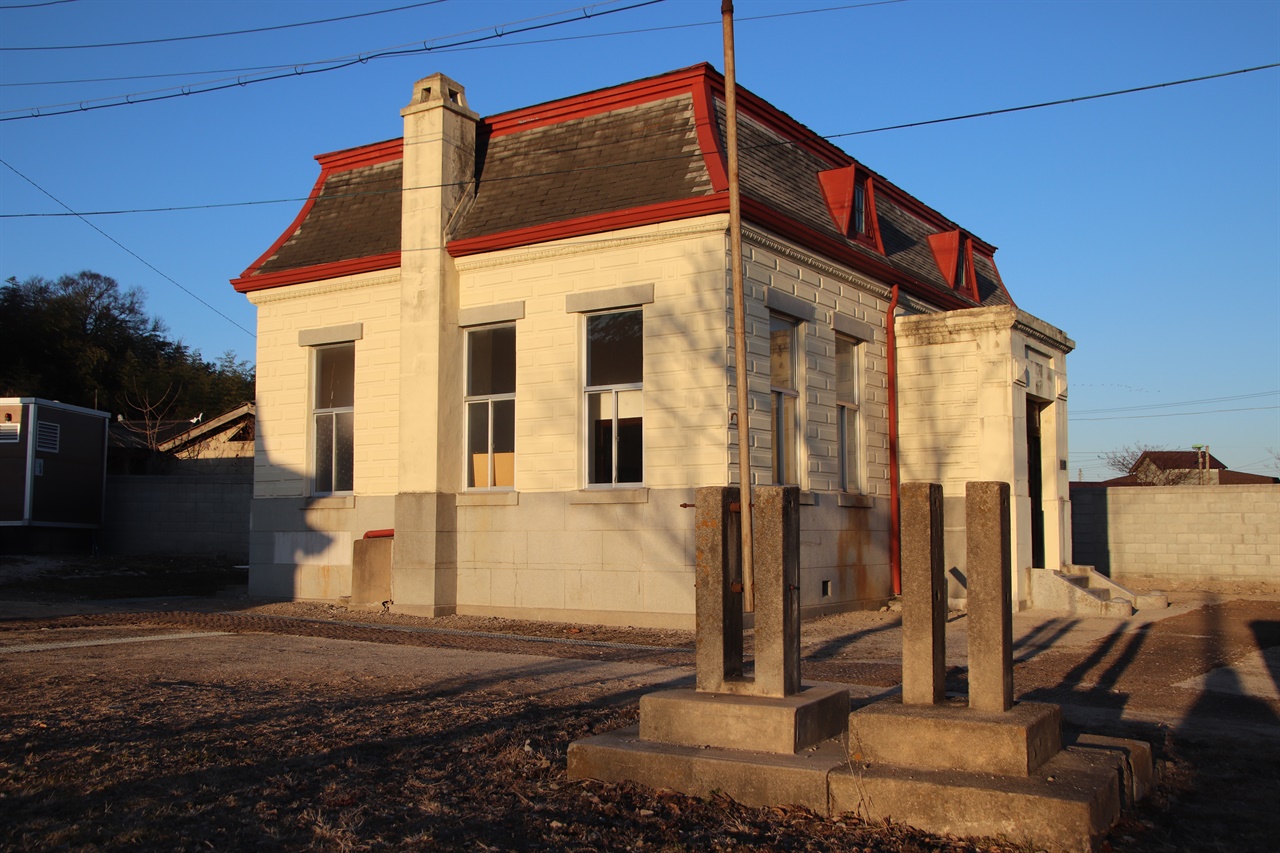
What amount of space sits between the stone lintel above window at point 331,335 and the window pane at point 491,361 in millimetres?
2042

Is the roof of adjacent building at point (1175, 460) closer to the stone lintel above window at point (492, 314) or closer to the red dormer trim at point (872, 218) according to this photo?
the red dormer trim at point (872, 218)

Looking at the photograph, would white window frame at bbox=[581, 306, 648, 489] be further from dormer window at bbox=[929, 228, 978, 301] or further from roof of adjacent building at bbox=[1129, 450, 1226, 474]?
roof of adjacent building at bbox=[1129, 450, 1226, 474]

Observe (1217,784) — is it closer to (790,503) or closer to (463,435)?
(790,503)

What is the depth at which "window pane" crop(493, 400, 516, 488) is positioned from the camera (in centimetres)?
1516

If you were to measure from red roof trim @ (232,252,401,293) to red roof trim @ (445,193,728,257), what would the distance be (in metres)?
1.32

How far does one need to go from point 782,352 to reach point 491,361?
13.7 feet

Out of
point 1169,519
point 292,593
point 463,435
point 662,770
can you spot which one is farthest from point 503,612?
point 1169,519

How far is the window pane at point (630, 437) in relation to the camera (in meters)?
14.0

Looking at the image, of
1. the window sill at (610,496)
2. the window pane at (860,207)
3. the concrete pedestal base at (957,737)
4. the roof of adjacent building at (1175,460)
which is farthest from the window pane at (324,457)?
the roof of adjacent building at (1175,460)

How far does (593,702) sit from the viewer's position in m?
8.02

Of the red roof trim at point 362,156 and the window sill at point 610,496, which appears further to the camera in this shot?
the red roof trim at point 362,156

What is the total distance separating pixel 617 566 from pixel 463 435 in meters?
3.20

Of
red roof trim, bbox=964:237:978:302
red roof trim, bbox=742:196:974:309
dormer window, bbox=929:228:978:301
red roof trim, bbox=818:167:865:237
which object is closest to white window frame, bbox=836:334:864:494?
red roof trim, bbox=742:196:974:309

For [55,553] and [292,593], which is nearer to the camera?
[292,593]
